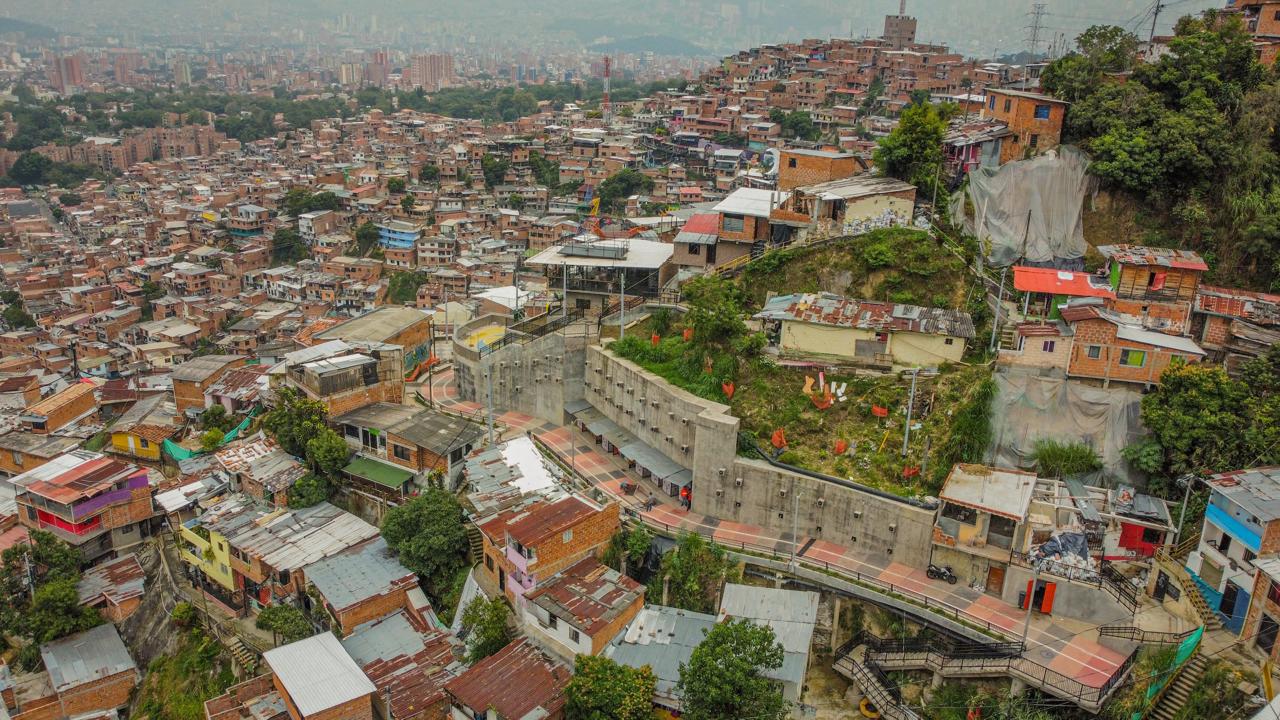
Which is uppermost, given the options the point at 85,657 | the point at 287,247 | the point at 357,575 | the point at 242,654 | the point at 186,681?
the point at 357,575

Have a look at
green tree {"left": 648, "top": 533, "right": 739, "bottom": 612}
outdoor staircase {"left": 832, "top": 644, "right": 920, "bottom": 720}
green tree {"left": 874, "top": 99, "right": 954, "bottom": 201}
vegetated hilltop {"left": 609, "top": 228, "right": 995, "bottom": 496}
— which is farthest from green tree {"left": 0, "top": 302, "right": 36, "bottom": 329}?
outdoor staircase {"left": 832, "top": 644, "right": 920, "bottom": 720}

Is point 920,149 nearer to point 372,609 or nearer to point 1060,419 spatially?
point 1060,419

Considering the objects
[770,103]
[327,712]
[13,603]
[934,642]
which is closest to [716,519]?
[934,642]

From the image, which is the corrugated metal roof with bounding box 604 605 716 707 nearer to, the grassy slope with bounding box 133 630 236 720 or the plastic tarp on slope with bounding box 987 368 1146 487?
the plastic tarp on slope with bounding box 987 368 1146 487

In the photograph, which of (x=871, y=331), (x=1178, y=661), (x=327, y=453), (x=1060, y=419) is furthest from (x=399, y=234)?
(x=1178, y=661)

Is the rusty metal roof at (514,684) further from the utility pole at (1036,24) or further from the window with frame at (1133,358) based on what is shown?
the utility pole at (1036,24)

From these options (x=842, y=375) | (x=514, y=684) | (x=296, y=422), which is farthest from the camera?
(x=296, y=422)

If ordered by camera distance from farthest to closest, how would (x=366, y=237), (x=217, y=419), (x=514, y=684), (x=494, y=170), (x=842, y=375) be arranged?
1. (x=494, y=170)
2. (x=366, y=237)
3. (x=217, y=419)
4. (x=842, y=375)
5. (x=514, y=684)

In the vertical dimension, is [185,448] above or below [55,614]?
above
